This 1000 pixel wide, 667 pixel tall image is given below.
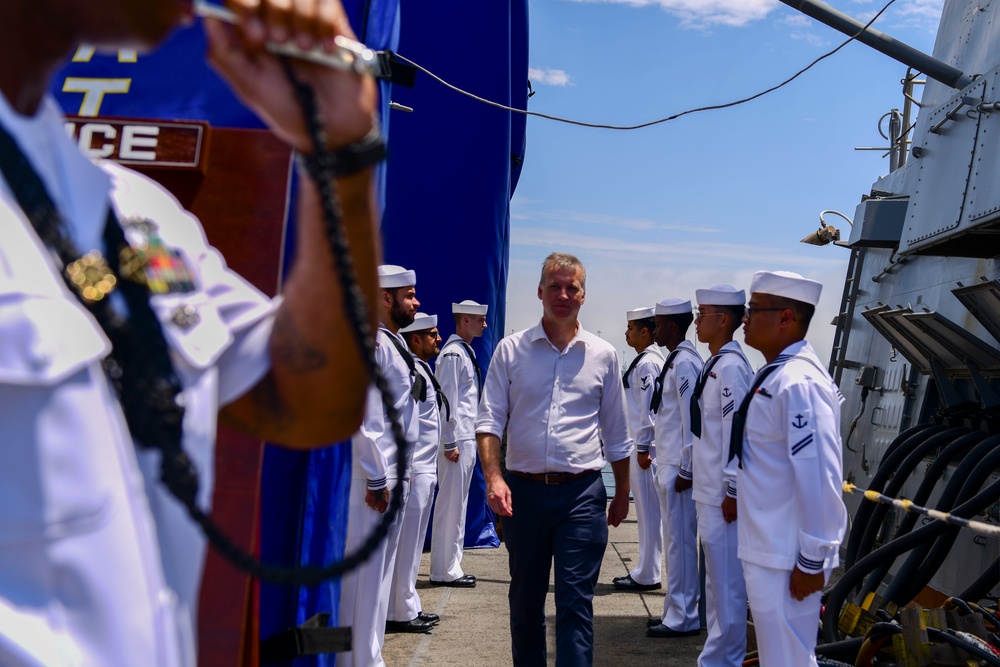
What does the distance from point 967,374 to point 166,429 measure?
603 cm

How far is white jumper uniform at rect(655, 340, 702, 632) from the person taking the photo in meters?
6.48

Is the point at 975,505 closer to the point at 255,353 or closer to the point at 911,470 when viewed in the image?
the point at 911,470

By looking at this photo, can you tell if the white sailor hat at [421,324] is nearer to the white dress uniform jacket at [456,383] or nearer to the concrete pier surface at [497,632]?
the white dress uniform jacket at [456,383]

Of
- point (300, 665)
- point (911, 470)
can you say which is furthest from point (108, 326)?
point (911, 470)

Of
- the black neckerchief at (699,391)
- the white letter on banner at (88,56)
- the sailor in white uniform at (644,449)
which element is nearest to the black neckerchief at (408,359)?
the black neckerchief at (699,391)

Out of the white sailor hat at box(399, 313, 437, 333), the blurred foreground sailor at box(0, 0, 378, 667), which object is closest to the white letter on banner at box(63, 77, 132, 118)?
the blurred foreground sailor at box(0, 0, 378, 667)

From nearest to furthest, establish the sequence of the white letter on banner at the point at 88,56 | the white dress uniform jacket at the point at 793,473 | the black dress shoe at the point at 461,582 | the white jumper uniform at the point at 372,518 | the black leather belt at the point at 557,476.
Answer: the white letter on banner at the point at 88,56 < the white dress uniform jacket at the point at 793,473 < the black leather belt at the point at 557,476 < the white jumper uniform at the point at 372,518 < the black dress shoe at the point at 461,582

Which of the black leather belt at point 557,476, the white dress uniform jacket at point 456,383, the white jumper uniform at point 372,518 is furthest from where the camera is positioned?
the white dress uniform jacket at point 456,383

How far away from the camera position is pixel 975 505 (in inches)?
182

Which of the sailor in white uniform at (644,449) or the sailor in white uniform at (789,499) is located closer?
the sailor in white uniform at (789,499)

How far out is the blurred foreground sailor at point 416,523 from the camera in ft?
20.6

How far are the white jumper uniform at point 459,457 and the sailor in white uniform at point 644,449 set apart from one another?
49.4 inches

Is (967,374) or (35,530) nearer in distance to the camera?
(35,530)

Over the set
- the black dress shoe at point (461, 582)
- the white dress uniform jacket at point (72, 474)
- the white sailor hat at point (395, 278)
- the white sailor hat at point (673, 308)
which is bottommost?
the black dress shoe at point (461, 582)
